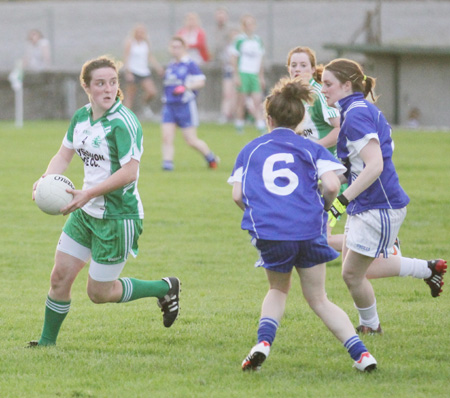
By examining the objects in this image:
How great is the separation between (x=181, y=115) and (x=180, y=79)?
1.92 ft

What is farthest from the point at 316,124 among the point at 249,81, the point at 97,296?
the point at 249,81

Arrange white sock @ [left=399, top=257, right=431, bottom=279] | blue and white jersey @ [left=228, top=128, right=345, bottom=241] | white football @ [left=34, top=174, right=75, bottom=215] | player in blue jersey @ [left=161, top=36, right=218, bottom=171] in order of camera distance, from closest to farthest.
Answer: blue and white jersey @ [left=228, top=128, right=345, bottom=241] → white football @ [left=34, top=174, right=75, bottom=215] → white sock @ [left=399, top=257, right=431, bottom=279] → player in blue jersey @ [left=161, top=36, right=218, bottom=171]

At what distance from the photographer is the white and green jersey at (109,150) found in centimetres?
549

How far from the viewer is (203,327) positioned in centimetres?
631

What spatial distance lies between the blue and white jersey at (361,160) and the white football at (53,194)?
5.74 feet

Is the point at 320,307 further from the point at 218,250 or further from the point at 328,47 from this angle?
the point at 328,47

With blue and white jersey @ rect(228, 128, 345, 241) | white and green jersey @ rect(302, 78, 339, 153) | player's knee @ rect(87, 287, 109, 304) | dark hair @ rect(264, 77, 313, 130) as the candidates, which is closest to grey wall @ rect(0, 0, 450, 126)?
white and green jersey @ rect(302, 78, 339, 153)

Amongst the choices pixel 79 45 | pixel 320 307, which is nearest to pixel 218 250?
pixel 320 307

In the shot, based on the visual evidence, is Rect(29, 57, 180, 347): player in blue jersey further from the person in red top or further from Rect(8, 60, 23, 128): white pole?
Rect(8, 60, 23, 128): white pole

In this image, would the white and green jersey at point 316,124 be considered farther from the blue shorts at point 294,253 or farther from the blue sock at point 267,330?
the blue sock at point 267,330

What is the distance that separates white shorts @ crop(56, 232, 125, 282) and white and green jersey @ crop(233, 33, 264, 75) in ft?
49.7

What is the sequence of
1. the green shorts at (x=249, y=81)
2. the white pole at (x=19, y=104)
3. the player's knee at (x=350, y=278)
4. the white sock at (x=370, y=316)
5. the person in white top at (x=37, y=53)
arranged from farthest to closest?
the person in white top at (x=37, y=53) < the white pole at (x=19, y=104) < the green shorts at (x=249, y=81) < the white sock at (x=370, y=316) < the player's knee at (x=350, y=278)

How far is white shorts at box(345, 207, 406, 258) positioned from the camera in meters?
5.69

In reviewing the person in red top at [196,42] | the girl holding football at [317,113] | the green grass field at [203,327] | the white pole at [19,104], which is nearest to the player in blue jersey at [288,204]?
the green grass field at [203,327]
